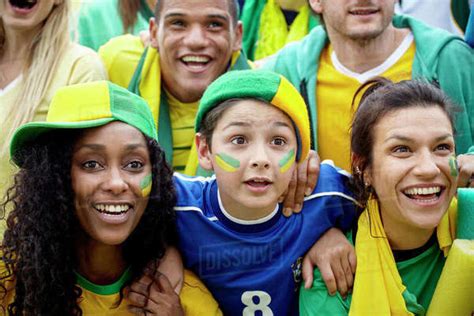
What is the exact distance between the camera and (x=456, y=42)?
2.77 meters

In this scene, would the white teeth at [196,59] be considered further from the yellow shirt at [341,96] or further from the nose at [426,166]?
the nose at [426,166]

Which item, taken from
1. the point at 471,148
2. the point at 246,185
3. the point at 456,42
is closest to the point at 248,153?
the point at 246,185

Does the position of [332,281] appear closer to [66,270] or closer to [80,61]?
[66,270]

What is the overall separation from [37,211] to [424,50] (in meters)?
1.29

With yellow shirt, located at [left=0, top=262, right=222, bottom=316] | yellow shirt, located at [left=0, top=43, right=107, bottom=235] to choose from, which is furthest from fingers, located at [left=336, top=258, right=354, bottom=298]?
yellow shirt, located at [left=0, top=43, right=107, bottom=235]

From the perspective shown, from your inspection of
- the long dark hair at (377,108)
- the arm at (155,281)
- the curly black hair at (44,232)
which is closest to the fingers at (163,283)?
the arm at (155,281)

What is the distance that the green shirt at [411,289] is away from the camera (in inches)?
87.9

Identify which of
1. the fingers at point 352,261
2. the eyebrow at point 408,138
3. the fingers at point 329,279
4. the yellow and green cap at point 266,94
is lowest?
the fingers at point 329,279

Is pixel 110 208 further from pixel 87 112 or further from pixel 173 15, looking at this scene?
pixel 173 15

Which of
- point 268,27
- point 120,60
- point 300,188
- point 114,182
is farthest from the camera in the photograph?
point 268,27

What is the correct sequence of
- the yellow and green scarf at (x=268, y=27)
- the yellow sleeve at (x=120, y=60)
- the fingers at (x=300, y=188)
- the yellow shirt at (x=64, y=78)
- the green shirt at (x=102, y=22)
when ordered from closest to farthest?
the fingers at (x=300, y=188) < the yellow shirt at (x=64, y=78) < the yellow sleeve at (x=120, y=60) < the green shirt at (x=102, y=22) < the yellow and green scarf at (x=268, y=27)

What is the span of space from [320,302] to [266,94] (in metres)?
0.54

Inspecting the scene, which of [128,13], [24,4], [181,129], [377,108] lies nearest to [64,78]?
[24,4]

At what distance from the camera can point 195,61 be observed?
289 cm
